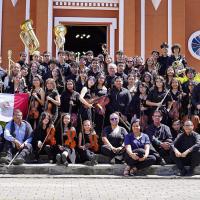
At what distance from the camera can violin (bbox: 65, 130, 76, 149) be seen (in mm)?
11766

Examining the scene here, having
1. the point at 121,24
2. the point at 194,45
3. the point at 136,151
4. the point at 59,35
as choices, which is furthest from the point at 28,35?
the point at 136,151

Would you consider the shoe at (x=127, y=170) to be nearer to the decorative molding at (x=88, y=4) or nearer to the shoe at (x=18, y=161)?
the shoe at (x=18, y=161)

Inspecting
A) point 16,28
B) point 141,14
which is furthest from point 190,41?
point 16,28

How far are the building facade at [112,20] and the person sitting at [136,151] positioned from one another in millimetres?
8608

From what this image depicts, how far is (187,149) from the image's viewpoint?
457 inches

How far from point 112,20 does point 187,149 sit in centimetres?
980

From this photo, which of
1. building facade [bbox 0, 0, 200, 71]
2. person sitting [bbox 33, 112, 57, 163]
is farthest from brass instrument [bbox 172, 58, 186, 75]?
building facade [bbox 0, 0, 200, 71]

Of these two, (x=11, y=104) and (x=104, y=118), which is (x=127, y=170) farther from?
(x=11, y=104)

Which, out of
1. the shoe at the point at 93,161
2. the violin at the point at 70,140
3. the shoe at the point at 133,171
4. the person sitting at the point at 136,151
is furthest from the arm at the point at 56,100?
the shoe at the point at 133,171

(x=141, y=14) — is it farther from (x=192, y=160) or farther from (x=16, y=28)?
Result: (x=192, y=160)

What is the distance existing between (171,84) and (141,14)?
8.80 meters

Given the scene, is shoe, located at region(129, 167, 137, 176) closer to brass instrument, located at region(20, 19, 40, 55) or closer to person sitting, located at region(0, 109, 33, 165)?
person sitting, located at region(0, 109, 33, 165)

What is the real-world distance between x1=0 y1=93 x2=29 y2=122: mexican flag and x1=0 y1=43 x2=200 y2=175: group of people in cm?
20

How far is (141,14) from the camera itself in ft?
68.5
